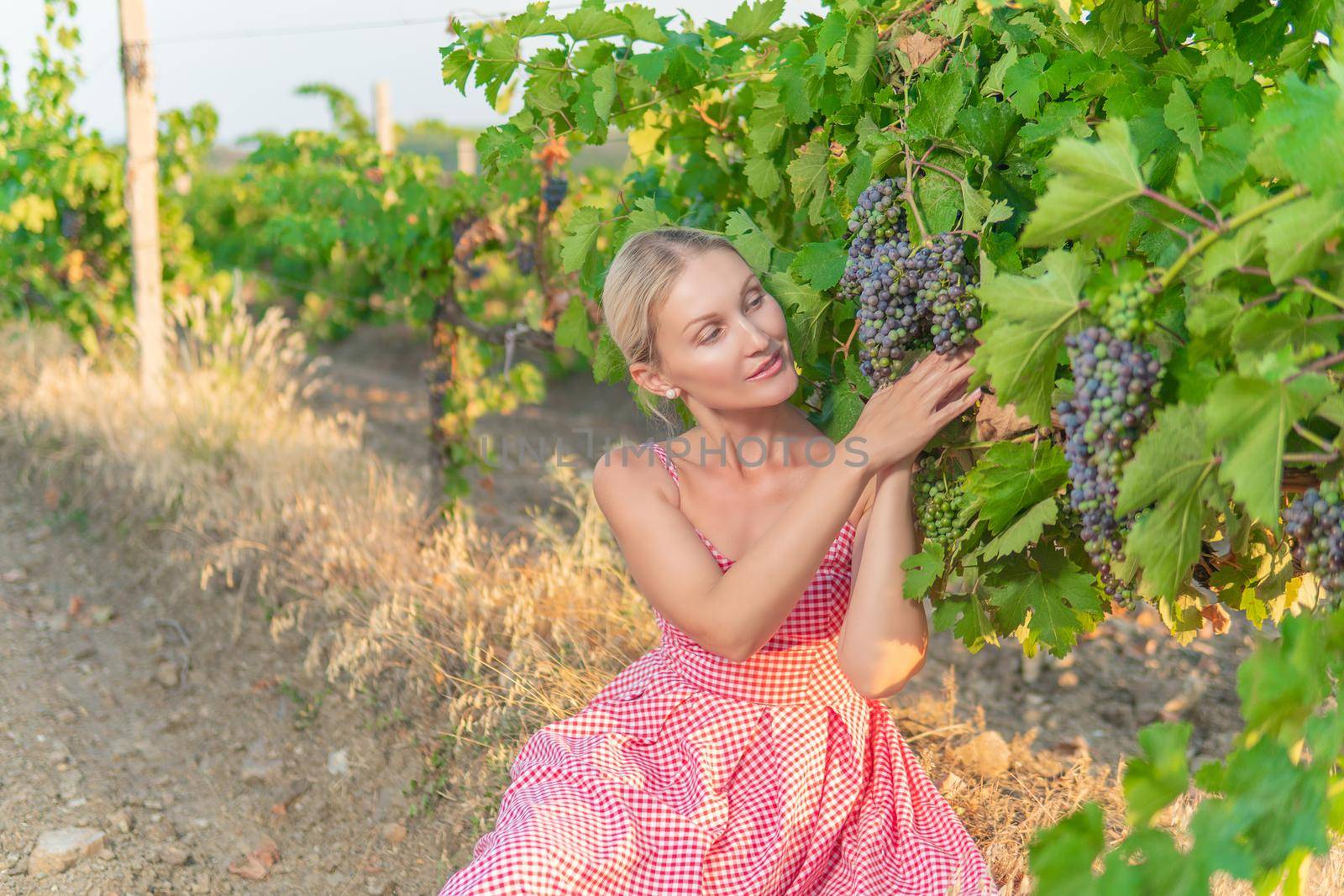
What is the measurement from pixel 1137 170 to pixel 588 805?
1.39m

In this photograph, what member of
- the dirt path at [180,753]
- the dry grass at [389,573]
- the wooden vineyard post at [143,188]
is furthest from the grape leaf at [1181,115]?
the wooden vineyard post at [143,188]

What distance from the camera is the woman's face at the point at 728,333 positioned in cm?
209

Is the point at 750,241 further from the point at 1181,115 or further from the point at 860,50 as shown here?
the point at 1181,115

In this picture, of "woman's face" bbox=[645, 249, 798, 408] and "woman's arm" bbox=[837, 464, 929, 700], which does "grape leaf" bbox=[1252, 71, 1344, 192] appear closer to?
"woman's arm" bbox=[837, 464, 929, 700]

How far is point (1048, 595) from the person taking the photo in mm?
1811

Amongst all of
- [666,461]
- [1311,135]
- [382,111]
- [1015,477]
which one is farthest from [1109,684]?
[382,111]

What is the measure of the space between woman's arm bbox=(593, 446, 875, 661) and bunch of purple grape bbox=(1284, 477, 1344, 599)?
69 cm

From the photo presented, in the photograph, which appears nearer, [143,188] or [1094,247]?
[1094,247]

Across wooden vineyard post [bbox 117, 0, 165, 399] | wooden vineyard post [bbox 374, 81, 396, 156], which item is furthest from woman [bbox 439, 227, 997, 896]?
wooden vineyard post [bbox 374, 81, 396, 156]

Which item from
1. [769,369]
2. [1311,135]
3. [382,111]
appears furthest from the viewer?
[382,111]

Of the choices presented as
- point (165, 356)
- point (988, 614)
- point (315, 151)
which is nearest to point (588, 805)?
point (988, 614)

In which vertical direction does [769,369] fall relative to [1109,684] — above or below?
above

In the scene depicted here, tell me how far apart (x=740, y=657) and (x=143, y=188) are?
5.19 m

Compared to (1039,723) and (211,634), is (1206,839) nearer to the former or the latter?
(1039,723)
